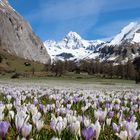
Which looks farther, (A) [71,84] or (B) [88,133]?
(A) [71,84]

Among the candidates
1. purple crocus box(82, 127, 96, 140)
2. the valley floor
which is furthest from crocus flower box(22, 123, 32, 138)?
the valley floor

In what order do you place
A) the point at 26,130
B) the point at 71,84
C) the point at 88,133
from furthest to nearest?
the point at 71,84 < the point at 26,130 < the point at 88,133

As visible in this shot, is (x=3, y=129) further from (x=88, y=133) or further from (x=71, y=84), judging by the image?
(x=71, y=84)

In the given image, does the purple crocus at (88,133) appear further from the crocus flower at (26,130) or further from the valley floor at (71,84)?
the valley floor at (71,84)

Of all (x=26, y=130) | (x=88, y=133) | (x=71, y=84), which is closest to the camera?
(x=88, y=133)

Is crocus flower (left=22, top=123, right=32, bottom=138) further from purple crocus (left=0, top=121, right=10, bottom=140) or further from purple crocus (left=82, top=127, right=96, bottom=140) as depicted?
purple crocus (left=82, top=127, right=96, bottom=140)

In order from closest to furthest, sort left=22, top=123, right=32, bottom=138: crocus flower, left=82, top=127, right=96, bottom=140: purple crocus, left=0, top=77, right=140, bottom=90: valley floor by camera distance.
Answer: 1. left=82, top=127, right=96, bottom=140: purple crocus
2. left=22, top=123, right=32, bottom=138: crocus flower
3. left=0, top=77, right=140, bottom=90: valley floor

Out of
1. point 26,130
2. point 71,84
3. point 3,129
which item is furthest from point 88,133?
Result: point 71,84

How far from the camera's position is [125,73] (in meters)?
155

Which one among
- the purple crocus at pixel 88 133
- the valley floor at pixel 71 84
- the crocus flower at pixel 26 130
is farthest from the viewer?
the valley floor at pixel 71 84

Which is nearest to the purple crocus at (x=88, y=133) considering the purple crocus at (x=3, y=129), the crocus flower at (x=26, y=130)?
the crocus flower at (x=26, y=130)

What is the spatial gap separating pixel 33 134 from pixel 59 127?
0.56m

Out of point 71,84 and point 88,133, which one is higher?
point 71,84

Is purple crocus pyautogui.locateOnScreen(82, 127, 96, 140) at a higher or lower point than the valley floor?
lower
